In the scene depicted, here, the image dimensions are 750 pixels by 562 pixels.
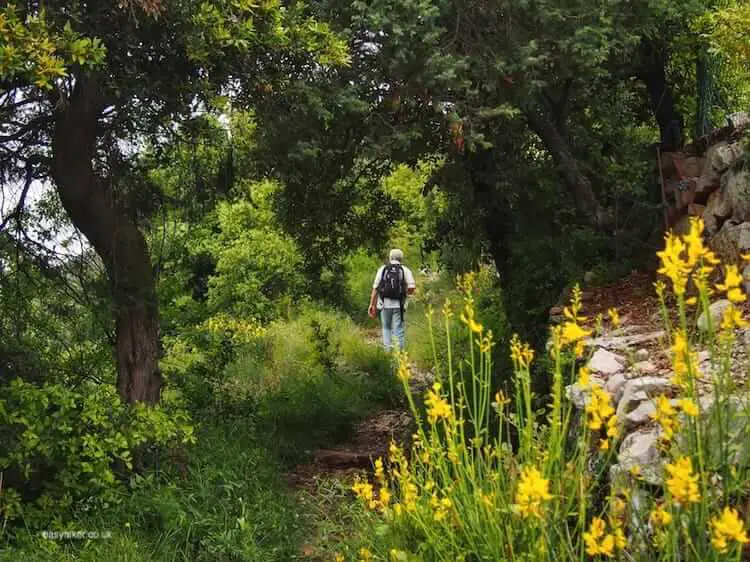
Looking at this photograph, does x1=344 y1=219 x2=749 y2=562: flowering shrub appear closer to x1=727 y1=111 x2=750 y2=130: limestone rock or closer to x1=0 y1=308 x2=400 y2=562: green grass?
x1=0 y1=308 x2=400 y2=562: green grass

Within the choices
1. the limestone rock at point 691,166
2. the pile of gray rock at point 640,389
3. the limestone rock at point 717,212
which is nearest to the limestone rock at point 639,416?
the pile of gray rock at point 640,389

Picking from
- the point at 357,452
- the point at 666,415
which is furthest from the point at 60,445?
the point at 666,415

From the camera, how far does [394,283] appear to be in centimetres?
1034

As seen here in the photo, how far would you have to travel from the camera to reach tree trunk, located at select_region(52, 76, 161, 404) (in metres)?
5.26

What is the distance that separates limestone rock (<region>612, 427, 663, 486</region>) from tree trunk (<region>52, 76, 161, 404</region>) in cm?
349

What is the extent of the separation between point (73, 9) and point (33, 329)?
2542mm

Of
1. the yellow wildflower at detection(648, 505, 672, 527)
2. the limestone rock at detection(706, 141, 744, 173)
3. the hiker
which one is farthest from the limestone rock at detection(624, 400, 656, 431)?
the hiker

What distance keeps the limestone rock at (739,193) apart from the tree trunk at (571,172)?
163 centimetres

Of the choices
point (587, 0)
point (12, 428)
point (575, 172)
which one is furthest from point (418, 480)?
Result: point (575, 172)

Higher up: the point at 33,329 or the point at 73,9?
the point at 73,9

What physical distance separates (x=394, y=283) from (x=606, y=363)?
6.08 meters

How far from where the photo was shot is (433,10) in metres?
4.89

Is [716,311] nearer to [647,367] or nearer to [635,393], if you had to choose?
[647,367]

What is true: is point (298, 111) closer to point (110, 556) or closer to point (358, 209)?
point (110, 556)
